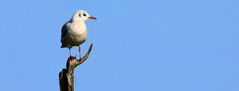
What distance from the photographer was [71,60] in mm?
26438

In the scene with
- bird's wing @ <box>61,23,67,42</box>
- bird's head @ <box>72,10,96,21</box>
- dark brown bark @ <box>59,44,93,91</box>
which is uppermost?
bird's head @ <box>72,10,96,21</box>

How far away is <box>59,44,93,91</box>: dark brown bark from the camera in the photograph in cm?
2609

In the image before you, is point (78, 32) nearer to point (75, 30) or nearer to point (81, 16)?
point (75, 30)

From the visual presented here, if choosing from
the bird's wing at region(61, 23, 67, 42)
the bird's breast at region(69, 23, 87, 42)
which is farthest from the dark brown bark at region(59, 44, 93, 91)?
the bird's wing at region(61, 23, 67, 42)

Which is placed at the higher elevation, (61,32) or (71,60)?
(61,32)

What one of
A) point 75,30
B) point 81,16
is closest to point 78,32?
point 75,30

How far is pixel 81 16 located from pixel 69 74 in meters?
4.83

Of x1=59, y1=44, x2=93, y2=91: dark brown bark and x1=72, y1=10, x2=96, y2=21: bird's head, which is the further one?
x1=72, y1=10, x2=96, y2=21: bird's head

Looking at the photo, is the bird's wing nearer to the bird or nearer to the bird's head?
the bird

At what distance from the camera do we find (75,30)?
29797mm

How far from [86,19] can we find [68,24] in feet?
2.11

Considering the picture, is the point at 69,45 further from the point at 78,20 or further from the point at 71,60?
the point at 71,60

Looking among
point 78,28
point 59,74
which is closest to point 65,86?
point 59,74

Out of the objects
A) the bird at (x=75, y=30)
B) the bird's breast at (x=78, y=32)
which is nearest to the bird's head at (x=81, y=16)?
the bird at (x=75, y=30)
